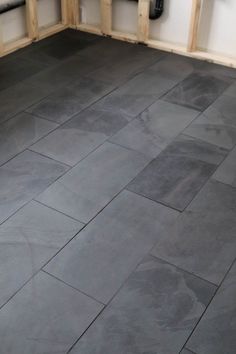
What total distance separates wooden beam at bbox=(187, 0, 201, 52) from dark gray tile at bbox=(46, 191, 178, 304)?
2.08m

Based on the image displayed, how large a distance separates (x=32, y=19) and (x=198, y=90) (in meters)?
1.69

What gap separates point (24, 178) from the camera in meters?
2.51

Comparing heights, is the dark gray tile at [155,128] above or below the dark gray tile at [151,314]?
below

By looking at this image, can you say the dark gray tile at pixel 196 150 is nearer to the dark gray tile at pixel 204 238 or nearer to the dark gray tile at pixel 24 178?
the dark gray tile at pixel 204 238

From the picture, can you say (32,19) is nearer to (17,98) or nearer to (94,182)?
(17,98)

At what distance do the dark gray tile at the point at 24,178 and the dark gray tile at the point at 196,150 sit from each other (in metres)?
0.71

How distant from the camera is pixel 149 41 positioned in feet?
13.8

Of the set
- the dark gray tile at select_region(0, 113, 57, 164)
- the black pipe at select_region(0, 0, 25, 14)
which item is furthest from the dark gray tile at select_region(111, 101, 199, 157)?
the black pipe at select_region(0, 0, 25, 14)

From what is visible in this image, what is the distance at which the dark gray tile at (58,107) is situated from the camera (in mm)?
3107

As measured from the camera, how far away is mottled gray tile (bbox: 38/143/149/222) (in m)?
2.32

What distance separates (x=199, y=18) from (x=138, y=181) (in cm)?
203

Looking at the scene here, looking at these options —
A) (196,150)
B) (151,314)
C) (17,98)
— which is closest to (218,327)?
(151,314)

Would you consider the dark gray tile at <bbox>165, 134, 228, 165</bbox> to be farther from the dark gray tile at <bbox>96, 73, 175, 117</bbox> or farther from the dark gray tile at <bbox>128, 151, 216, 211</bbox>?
the dark gray tile at <bbox>96, 73, 175, 117</bbox>

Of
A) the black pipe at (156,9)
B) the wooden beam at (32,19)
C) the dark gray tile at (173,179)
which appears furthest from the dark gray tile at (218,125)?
the wooden beam at (32,19)
